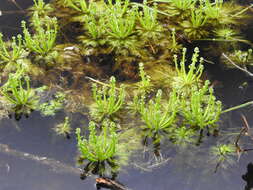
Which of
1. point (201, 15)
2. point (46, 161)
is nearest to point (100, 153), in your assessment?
point (46, 161)

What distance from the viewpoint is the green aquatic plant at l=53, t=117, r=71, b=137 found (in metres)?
3.33

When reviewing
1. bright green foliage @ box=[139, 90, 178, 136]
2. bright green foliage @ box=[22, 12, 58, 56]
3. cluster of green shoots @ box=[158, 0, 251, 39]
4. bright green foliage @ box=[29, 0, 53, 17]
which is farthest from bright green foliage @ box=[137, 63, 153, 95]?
bright green foliage @ box=[29, 0, 53, 17]

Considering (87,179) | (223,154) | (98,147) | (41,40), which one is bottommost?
(87,179)

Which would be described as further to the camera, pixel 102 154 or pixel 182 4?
pixel 182 4

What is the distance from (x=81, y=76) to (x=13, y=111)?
691 mm

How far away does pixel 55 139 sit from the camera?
3.29 m

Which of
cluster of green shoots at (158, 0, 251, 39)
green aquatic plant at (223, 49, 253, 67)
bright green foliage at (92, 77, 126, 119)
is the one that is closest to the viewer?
bright green foliage at (92, 77, 126, 119)

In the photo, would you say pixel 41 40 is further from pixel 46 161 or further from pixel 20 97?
pixel 46 161

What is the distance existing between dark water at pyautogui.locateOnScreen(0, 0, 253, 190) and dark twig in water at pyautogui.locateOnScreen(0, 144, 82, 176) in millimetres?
23

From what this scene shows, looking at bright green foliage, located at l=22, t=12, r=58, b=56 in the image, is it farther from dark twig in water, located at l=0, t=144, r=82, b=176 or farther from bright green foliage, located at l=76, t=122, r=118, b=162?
bright green foliage, located at l=76, t=122, r=118, b=162

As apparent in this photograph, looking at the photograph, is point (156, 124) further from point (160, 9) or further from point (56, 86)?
point (160, 9)

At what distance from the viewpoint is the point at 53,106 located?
11.6ft

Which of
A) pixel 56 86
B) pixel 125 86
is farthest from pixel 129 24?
pixel 56 86

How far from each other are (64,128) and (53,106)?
Answer: 284 millimetres
